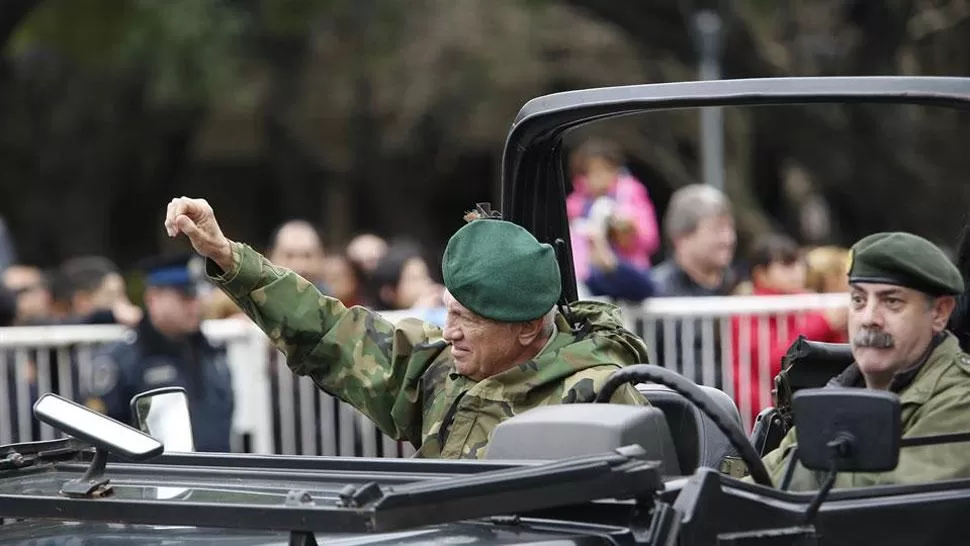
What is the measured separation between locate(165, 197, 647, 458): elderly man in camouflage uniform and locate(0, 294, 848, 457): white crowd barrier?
436 centimetres

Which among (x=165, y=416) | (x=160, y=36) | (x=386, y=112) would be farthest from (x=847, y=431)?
(x=386, y=112)

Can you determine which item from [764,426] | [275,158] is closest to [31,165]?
[275,158]

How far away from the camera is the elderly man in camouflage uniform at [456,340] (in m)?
4.04

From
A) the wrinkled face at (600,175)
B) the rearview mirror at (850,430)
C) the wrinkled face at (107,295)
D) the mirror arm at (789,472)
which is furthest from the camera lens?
the wrinkled face at (107,295)

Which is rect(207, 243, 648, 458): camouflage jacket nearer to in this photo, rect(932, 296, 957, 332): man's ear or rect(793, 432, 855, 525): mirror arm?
rect(932, 296, 957, 332): man's ear

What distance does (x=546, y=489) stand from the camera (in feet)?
8.64

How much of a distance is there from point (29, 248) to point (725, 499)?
66.0ft

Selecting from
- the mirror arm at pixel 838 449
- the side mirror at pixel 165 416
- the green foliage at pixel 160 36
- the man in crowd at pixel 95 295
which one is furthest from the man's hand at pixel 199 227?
the green foliage at pixel 160 36

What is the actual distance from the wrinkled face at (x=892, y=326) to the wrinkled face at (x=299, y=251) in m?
5.11

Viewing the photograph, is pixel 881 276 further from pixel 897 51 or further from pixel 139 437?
pixel 897 51

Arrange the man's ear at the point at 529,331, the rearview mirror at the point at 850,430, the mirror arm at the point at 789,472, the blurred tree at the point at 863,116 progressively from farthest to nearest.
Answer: the blurred tree at the point at 863,116 < the man's ear at the point at 529,331 < the mirror arm at the point at 789,472 < the rearview mirror at the point at 850,430

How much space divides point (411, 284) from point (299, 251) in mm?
621

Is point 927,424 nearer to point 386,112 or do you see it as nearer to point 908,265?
point 908,265

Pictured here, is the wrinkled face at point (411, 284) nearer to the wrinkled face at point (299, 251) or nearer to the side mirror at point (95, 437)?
the wrinkled face at point (299, 251)
